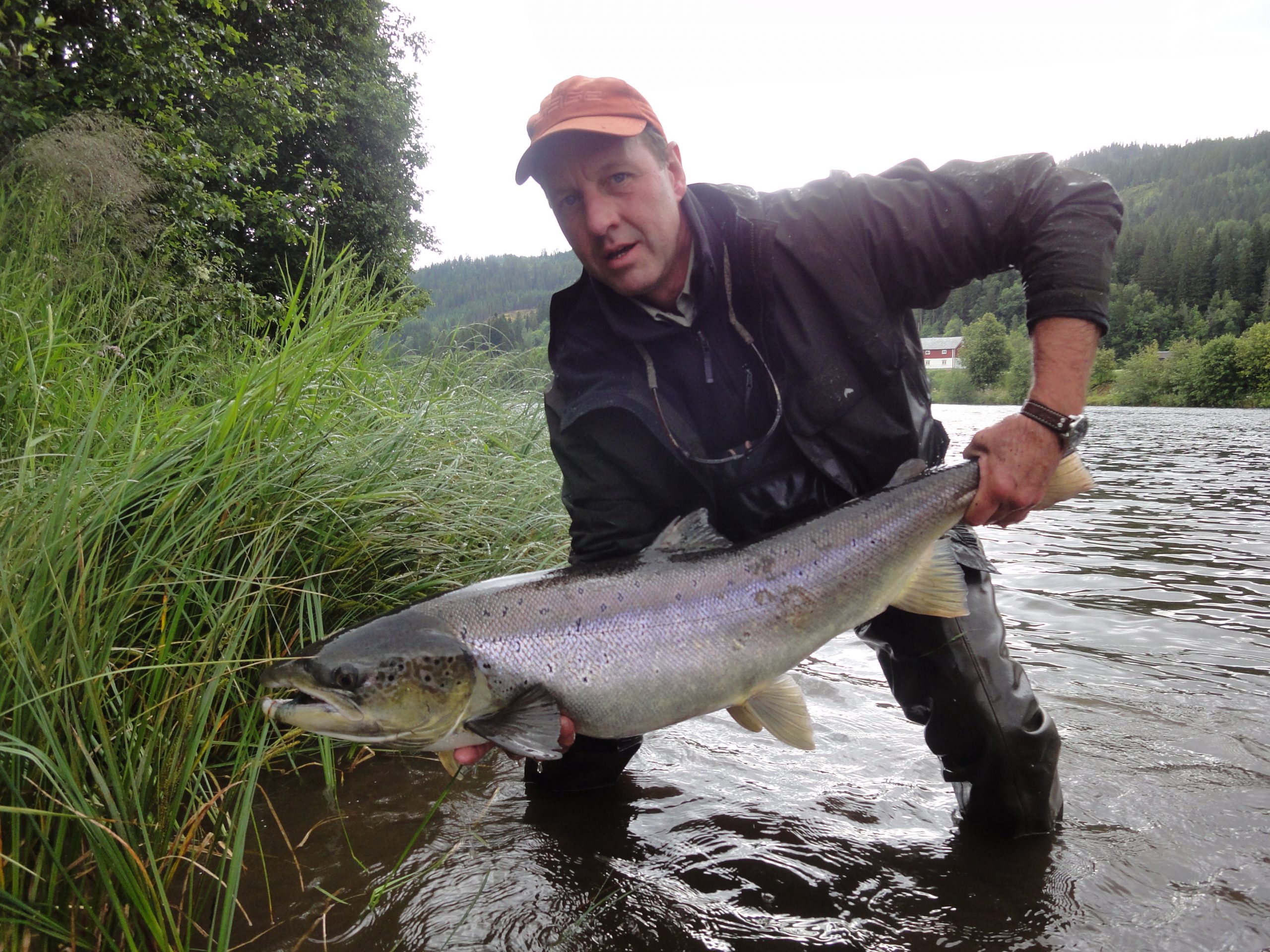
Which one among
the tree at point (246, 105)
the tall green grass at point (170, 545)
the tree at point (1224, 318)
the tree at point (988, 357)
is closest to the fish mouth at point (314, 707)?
the tall green grass at point (170, 545)

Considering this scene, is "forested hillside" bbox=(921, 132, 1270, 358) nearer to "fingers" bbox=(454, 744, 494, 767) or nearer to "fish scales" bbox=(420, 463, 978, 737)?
"fish scales" bbox=(420, 463, 978, 737)

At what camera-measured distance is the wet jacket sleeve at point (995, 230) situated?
2.61m

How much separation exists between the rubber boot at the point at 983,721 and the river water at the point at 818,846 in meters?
0.14

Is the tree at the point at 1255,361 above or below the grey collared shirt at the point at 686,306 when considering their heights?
below

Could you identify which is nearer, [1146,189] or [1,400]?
[1,400]

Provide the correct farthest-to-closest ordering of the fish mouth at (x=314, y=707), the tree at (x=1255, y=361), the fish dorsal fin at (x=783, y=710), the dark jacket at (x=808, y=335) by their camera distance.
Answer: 1. the tree at (x=1255, y=361)
2. the dark jacket at (x=808, y=335)
3. the fish dorsal fin at (x=783, y=710)
4. the fish mouth at (x=314, y=707)

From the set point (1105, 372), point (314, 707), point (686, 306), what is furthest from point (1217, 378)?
point (314, 707)

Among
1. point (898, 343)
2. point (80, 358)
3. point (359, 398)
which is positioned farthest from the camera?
point (359, 398)

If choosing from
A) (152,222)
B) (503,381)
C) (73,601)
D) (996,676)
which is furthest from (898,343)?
(152,222)

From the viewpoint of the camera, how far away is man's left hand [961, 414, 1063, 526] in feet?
8.29

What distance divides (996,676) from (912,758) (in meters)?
0.85

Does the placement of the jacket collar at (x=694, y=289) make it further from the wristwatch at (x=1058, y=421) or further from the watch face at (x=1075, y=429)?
the watch face at (x=1075, y=429)

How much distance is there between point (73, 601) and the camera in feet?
6.28

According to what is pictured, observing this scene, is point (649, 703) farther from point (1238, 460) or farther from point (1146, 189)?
point (1146, 189)
